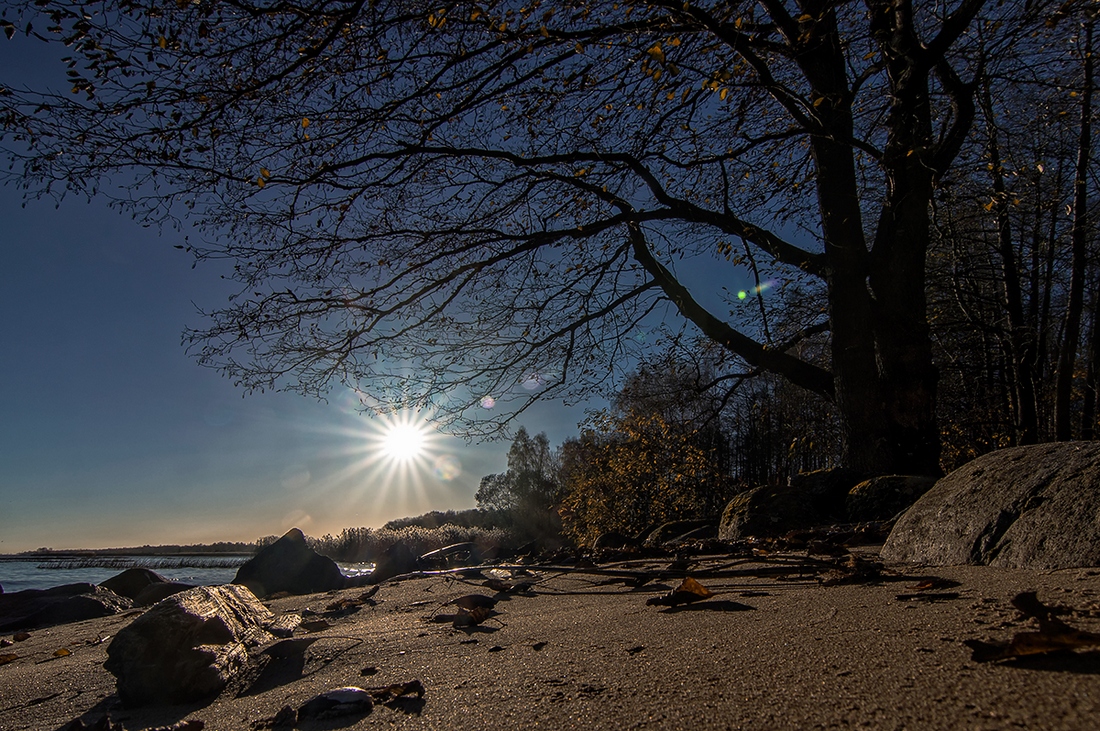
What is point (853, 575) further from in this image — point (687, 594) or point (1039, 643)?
point (1039, 643)

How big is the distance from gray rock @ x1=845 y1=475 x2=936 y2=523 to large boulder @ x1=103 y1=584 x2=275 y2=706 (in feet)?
16.9

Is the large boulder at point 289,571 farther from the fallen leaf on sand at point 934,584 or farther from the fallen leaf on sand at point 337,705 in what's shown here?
the fallen leaf on sand at point 934,584

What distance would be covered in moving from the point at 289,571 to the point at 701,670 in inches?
300

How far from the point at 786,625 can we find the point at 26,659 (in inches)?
143

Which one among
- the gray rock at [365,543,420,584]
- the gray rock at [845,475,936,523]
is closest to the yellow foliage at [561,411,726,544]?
the gray rock at [365,543,420,584]

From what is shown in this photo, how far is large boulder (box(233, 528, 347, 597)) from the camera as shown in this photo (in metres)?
7.42

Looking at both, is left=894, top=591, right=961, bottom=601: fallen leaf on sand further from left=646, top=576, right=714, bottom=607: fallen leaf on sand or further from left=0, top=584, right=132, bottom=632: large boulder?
left=0, top=584, right=132, bottom=632: large boulder

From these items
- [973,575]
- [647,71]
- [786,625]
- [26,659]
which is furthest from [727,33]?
[26,659]

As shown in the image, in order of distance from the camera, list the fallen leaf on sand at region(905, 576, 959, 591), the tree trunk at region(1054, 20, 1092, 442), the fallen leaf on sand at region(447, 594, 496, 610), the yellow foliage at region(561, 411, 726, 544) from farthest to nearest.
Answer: the yellow foliage at region(561, 411, 726, 544), the tree trunk at region(1054, 20, 1092, 442), the fallen leaf on sand at region(447, 594, 496, 610), the fallen leaf on sand at region(905, 576, 959, 591)

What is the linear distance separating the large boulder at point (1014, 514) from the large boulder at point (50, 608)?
7.60m

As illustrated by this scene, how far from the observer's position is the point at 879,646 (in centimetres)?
134

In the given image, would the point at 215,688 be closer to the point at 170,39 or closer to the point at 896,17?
the point at 170,39

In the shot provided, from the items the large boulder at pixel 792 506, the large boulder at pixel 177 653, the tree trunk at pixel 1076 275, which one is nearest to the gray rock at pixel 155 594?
the large boulder at pixel 177 653

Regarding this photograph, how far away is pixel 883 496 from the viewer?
18.4 ft
